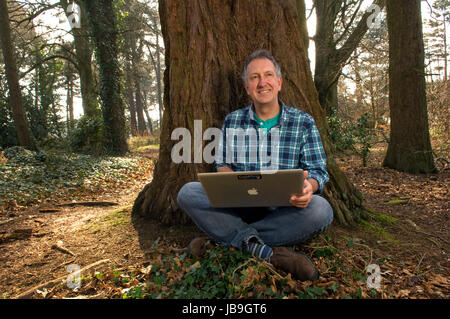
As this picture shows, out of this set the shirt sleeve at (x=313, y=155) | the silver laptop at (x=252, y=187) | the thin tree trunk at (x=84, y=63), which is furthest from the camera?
the thin tree trunk at (x=84, y=63)

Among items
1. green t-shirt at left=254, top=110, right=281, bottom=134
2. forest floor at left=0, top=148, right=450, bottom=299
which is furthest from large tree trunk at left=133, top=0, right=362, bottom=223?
green t-shirt at left=254, top=110, right=281, bottom=134

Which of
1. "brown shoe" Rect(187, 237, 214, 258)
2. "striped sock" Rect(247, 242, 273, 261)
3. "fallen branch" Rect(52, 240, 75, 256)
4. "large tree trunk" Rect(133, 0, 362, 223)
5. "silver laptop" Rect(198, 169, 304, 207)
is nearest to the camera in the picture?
"silver laptop" Rect(198, 169, 304, 207)

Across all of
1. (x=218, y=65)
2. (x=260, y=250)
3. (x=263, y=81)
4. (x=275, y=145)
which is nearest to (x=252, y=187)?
(x=260, y=250)

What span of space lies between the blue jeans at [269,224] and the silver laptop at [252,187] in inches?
5.2

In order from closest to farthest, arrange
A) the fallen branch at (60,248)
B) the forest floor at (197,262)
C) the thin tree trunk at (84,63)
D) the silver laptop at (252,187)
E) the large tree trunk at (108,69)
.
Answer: the silver laptop at (252,187) < the forest floor at (197,262) < the fallen branch at (60,248) < the large tree trunk at (108,69) < the thin tree trunk at (84,63)

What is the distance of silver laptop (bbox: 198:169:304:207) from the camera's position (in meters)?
1.82

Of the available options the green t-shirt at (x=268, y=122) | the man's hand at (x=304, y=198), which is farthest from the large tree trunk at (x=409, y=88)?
the man's hand at (x=304, y=198)

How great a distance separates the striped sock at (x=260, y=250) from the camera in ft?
6.86

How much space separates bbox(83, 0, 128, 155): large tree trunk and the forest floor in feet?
23.7

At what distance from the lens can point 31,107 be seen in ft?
40.2

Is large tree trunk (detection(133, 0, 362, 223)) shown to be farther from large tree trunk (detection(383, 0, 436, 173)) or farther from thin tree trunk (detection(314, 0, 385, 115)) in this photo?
thin tree trunk (detection(314, 0, 385, 115))

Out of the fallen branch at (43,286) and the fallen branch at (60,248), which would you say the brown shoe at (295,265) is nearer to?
the fallen branch at (43,286)

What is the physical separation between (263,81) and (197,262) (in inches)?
62.1
